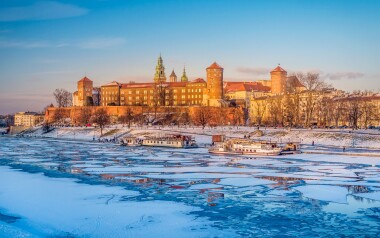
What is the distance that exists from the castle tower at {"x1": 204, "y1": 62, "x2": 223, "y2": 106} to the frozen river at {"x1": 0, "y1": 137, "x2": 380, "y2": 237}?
81.6m

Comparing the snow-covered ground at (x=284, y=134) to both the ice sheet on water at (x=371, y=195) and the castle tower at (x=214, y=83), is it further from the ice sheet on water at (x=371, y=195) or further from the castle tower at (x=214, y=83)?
the castle tower at (x=214, y=83)

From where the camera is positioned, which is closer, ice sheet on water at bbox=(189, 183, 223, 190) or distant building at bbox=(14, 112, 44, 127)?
ice sheet on water at bbox=(189, 183, 223, 190)

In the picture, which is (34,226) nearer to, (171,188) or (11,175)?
(171,188)

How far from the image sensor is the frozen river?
15242mm

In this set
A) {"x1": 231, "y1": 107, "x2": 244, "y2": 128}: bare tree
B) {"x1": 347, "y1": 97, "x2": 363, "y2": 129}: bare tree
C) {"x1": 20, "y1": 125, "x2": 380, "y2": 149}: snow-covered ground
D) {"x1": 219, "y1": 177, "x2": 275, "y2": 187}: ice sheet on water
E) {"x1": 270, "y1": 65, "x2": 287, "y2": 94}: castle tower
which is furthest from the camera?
{"x1": 270, "y1": 65, "x2": 287, "y2": 94}: castle tower

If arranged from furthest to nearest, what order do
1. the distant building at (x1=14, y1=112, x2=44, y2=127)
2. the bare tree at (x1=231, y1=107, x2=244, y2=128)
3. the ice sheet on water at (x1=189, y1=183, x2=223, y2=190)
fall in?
1. the distant building at (x1=14, y1=112, x2=44, y2=127)
2. the bare tree at (x1=231, y1=107, x2=244, y2=128)
3. the ice sheet on water at (x1=189, y1=183, x2=223, y2=190)

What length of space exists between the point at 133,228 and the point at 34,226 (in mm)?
3050

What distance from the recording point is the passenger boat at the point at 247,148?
42.8 m

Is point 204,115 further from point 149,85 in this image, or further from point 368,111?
point 149,85

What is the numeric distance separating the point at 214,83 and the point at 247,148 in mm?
70750

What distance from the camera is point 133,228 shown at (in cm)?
1525

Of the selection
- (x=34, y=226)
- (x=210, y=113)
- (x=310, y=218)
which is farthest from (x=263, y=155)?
(x=210, y=113)

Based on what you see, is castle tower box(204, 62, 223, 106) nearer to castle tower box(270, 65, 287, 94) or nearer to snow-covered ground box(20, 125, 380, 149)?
castle tower box(270, 65, 287, 94)

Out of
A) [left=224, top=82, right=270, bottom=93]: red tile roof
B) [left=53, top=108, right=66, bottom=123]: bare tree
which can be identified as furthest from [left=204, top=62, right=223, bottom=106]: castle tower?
[left=53, top=108, right=66, bottom=123]: bare tree
